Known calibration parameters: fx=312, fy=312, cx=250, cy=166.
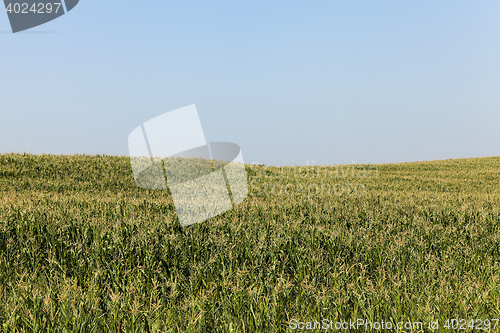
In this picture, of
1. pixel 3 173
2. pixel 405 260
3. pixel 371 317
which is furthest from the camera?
pixel 3 173

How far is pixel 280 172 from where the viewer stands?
27969 millimetres

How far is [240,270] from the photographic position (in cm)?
432

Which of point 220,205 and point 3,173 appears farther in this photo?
point 3,173

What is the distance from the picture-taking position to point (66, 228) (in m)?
5.76

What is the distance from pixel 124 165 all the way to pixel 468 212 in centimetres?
2160

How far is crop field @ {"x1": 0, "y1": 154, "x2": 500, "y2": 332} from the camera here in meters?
2.91

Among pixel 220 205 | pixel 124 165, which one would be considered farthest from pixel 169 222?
pixel 124 165

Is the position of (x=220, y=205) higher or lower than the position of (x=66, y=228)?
lower

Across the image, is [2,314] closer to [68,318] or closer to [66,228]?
[68,318]

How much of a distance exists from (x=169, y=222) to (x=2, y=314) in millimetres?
3293

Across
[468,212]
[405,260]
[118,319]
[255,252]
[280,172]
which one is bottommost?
[280,172]

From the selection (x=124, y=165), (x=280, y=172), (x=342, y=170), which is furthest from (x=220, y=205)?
(x=342, y=170)

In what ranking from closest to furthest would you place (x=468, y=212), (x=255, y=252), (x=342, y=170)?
(x=255, y=252)
(x=468, y=212)
(x=342, y=170)

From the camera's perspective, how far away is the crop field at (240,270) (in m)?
2.91
